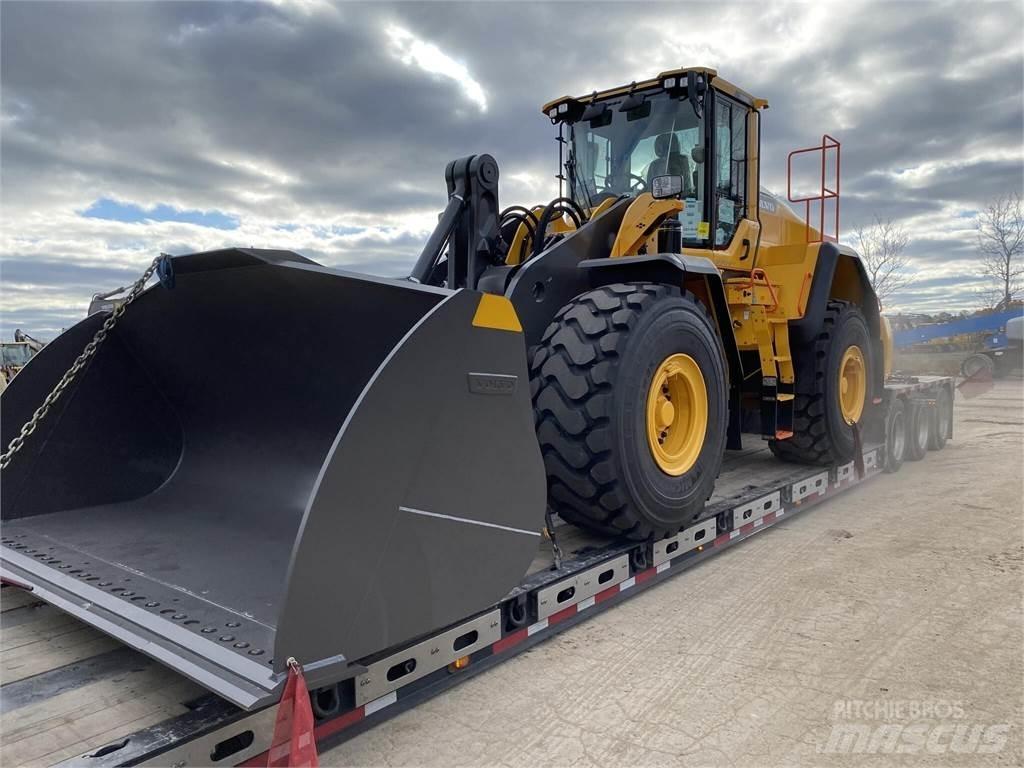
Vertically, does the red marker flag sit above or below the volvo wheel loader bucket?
below

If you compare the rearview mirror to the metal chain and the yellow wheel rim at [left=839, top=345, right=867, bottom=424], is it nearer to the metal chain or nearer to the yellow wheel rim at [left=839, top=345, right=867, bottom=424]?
the yellow wheel rim at [left=839, top=345, right=867, bottom=424]

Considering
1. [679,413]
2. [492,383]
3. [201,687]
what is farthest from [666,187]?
[201,687]

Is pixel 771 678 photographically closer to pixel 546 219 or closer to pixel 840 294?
pixel 546 219

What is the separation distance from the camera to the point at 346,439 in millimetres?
2080

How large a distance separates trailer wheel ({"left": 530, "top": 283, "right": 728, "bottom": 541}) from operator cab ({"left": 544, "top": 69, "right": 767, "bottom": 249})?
1.60 m

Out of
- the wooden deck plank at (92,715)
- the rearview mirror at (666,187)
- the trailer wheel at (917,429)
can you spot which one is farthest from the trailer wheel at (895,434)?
the wooden deck plank at (92,715)

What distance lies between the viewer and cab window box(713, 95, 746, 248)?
527 cm

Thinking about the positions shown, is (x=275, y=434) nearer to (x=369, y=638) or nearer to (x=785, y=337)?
(x=369, y=638)

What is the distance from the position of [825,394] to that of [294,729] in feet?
16.4

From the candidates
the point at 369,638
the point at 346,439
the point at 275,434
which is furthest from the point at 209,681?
the point at 275,434

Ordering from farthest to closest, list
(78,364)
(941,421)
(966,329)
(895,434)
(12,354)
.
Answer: (966,329) < (12,354) < (941,421) < (895,434) < (78,364)

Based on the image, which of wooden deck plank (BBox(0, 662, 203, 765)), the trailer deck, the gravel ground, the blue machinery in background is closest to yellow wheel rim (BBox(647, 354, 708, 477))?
the trailer deck

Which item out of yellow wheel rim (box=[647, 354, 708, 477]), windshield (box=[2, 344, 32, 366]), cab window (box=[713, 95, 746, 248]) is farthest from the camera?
windshield (box=[2, 344, 32, 366])
